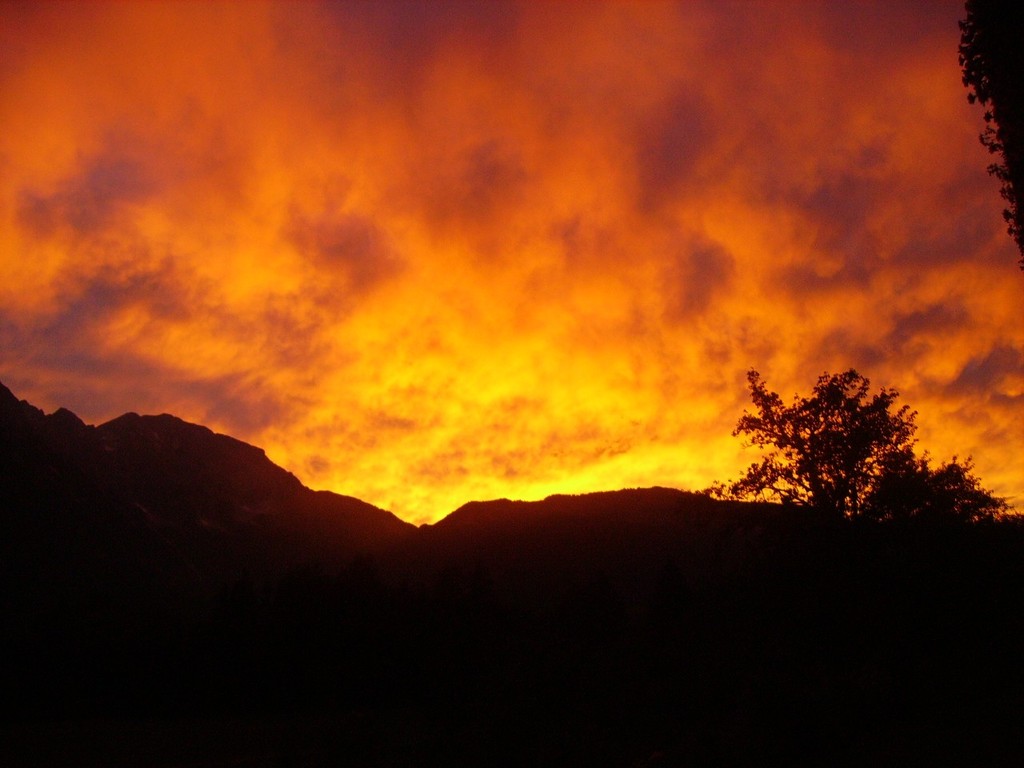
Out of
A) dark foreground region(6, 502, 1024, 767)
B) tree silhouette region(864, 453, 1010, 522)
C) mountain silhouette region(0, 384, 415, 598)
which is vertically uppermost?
mountain silhouette region(0, 384, 415, 598)

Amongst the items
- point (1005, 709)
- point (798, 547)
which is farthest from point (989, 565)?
point (1005, 709)

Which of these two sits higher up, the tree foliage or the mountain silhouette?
the mountain silhouette

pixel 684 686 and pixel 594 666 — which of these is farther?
pixel 594 666

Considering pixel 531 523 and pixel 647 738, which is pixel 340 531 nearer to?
pixel 531 523

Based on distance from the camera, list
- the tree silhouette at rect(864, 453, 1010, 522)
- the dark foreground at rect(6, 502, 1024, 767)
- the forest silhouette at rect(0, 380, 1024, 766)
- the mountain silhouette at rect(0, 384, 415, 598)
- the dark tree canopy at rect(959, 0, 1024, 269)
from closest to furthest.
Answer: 1. the dark tree canopy at rect(959, 0, 1024, 269)
2. the dark foreground at rect(6, 502, 1024, 767)
3. the forest silhouette at rect(0, 380, 1024, 766)
4. the tree silhouette at rect(864, 453, 1010, 522)
5. the mountain silhouette at rect(0, 384, 415, 598)

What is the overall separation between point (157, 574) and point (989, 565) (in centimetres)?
13286

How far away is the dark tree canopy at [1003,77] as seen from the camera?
902 centimetres

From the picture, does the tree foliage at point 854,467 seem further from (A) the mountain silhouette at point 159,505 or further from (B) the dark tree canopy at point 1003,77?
(A) the mountain silhouette at point 159,505

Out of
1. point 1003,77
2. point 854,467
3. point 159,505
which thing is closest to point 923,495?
point 854,467

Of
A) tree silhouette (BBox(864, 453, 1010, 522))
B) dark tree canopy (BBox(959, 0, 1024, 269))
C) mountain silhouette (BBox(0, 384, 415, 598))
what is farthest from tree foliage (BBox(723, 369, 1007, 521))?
mountain silhouette (BBox(0, 384, 415, 598))

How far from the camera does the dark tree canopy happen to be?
9023mm

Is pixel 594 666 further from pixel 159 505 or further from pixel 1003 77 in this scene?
pixel 159 505

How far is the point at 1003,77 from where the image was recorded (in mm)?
9141

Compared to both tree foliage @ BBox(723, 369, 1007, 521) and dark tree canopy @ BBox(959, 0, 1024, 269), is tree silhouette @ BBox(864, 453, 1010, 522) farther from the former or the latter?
dark tree canopy @ BBox(959, 0, 1024, 269)
